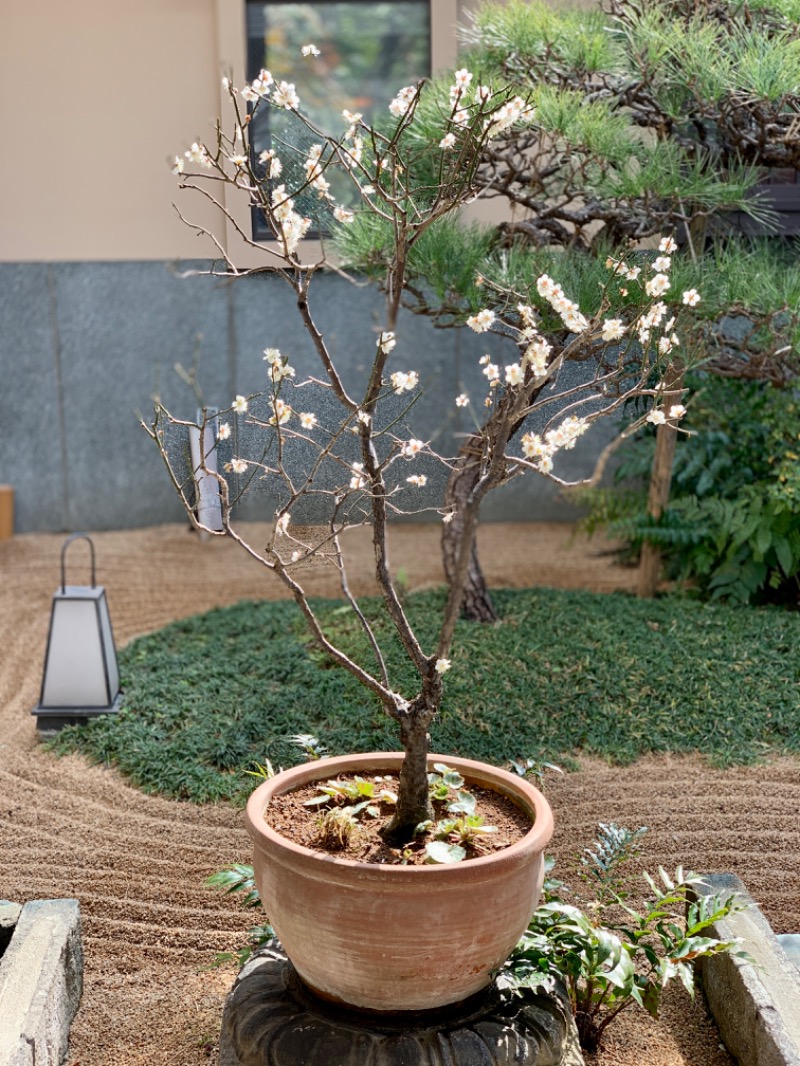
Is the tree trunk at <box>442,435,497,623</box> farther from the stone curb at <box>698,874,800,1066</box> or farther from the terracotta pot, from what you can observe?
the terracotta pot

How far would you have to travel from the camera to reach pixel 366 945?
5.33 feet

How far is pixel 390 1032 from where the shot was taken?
1.68 meters

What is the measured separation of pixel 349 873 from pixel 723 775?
5.68ft

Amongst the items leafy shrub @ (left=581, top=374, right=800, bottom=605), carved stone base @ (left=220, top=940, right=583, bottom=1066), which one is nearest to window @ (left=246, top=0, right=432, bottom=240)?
leafy shrub @ (left=581, top=374, right=800, bottom=605)

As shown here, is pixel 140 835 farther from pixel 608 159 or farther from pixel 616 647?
pixel 608 159

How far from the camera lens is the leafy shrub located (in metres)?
4.09

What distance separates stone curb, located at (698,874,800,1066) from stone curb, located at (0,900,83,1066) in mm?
1166

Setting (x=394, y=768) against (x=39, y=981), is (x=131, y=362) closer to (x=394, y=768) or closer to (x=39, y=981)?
(x=394, y=768)

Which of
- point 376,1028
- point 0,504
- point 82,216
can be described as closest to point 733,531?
point 376,1028

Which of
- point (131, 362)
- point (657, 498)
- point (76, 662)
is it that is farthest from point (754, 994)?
point (131, 362)

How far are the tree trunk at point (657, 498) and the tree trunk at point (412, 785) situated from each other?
8.42ft

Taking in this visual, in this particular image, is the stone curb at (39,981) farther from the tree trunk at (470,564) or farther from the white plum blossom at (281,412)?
the tree trunk at (470,564)

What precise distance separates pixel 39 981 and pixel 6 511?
14.8 ft

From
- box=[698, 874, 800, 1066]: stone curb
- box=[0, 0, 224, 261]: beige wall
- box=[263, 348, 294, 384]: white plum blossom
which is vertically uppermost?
box=[0, 0, 224, 261]: beige wall
